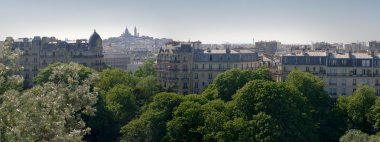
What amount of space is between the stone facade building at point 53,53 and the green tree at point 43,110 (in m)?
78.6

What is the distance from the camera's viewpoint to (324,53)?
79.9 metres

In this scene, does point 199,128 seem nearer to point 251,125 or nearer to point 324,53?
point 251,125

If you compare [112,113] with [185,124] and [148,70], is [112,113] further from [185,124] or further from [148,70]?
[148,70]

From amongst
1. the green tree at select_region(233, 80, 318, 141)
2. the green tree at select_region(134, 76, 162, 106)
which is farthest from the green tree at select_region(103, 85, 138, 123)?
the green tree at select_region(233, 80, 318, 141)

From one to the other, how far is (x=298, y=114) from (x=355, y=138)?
8.33 metres

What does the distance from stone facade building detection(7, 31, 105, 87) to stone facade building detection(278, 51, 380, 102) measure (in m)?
37.3

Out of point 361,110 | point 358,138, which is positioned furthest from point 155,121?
point 361,110

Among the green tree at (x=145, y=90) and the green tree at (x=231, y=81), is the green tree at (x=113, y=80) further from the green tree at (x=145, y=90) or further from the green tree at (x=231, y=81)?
the green tree at (x=231, y=81)

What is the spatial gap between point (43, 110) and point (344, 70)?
6388 cm

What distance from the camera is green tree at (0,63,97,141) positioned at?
17875mm

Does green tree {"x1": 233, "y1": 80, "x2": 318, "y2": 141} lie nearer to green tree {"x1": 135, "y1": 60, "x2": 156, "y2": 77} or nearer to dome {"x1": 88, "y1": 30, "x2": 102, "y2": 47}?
green tree {"x1": 135, "y1": 60, "x2": 156, "y2": 77}

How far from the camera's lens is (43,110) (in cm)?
1866

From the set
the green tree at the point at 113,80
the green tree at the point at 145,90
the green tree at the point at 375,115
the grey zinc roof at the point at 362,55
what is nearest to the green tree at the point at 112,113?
the green tree at the point at 113,80

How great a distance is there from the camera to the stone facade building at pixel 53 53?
9750cm
